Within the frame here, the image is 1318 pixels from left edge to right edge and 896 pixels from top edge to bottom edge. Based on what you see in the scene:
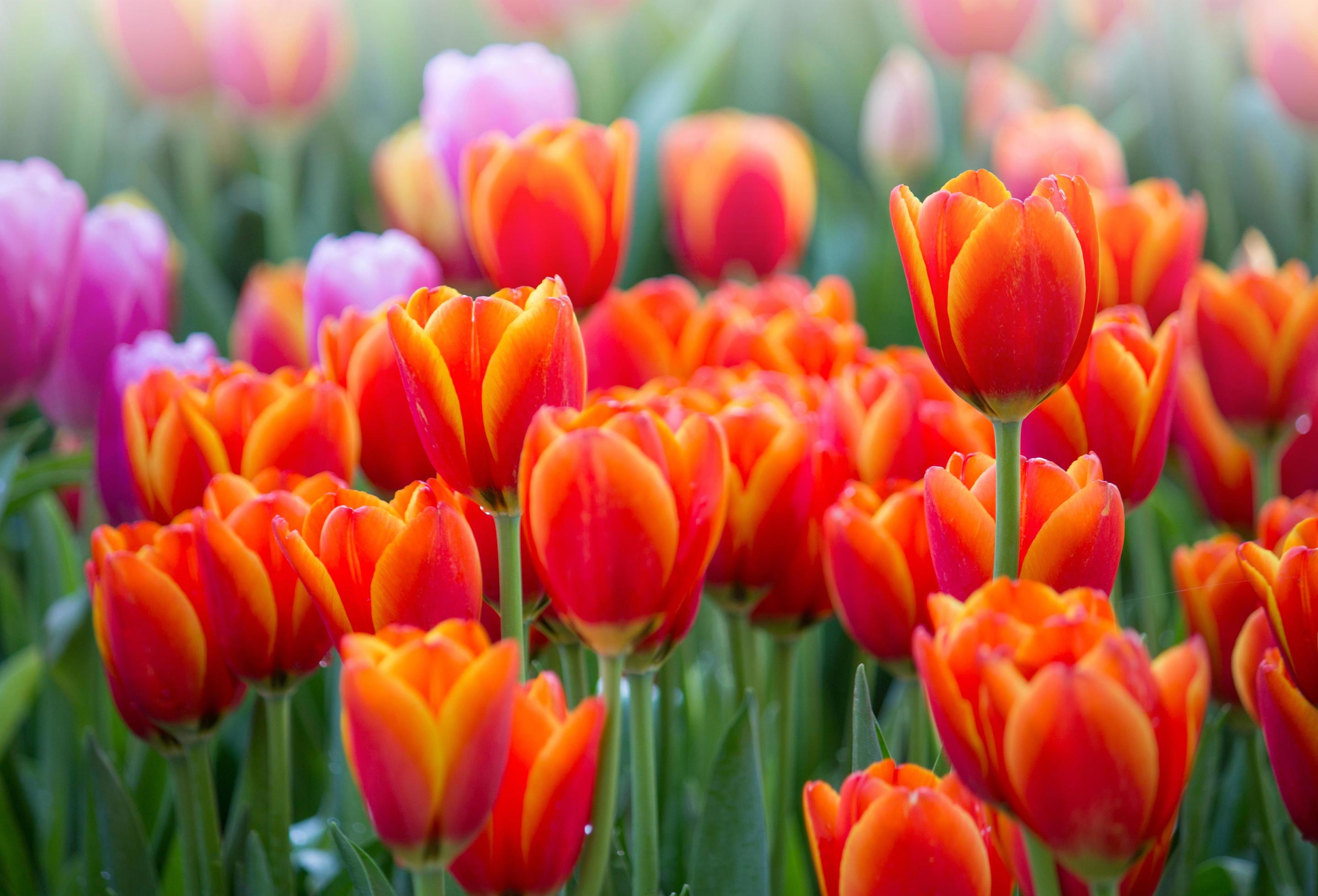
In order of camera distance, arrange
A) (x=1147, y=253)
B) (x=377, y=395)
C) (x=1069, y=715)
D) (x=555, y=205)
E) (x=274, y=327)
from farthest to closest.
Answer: (x=274, y=327)
(x=1147, y=253)
(x=555, y=205)
(x=377, y=395)
(x=1069, y=715)

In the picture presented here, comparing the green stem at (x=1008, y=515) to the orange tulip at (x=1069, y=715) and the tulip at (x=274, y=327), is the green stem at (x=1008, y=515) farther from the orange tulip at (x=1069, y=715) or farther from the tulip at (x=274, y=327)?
the tulip at (x=274, y=327)

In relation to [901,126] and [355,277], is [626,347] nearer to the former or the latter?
[355,277]

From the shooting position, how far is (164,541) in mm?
565

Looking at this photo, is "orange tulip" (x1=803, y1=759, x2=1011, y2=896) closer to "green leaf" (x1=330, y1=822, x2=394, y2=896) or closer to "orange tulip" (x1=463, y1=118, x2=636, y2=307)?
"green leaf" (x1=330, y1=822, x2=394, y2=896)

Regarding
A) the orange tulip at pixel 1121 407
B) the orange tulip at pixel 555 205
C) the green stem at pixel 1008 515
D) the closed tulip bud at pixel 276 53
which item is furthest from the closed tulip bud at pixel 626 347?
the closed tulip bud at pixel 276 53

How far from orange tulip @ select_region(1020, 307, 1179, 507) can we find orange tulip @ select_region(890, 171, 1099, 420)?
0.31 ft

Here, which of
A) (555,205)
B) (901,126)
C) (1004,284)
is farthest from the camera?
(901,126)

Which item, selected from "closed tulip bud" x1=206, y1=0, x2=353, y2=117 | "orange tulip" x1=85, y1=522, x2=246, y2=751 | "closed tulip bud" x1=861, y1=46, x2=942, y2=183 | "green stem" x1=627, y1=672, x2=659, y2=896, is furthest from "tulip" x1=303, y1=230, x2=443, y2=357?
"closed tulip bud" x1=861, y1=46, x2=942, y2=183

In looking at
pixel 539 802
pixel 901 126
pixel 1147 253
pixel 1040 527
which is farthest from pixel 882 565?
pixel 901 126

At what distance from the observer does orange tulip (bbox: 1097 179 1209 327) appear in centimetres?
89

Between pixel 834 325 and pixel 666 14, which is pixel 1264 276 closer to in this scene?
pixel 834 325

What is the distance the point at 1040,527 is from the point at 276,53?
1.24 m

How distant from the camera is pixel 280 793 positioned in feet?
1.91

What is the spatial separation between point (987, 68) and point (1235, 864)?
150 centimetres
